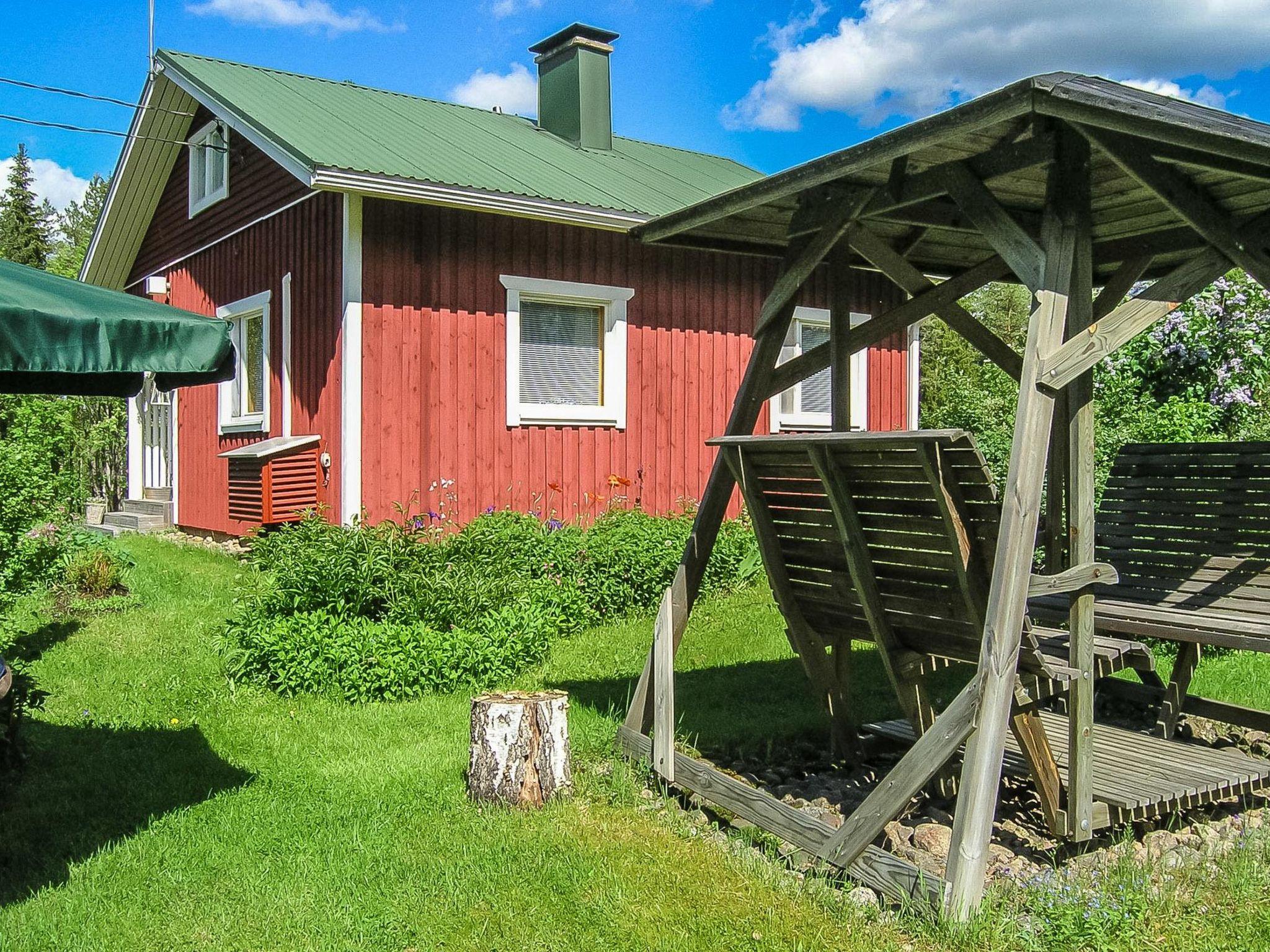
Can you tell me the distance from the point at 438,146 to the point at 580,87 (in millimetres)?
3279

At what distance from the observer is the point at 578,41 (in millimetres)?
14328

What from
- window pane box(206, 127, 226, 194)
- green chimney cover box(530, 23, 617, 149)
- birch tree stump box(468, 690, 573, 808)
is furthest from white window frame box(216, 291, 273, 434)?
birch tree stump box(468, 690, 573, 808)

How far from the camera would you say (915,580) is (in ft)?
14.4

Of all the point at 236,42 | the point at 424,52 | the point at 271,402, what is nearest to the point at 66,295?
the point at 271,402

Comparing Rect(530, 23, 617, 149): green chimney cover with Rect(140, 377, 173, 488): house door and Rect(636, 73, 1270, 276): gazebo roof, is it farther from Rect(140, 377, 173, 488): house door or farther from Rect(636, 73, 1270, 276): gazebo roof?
Rect(636, 73, 1270, 276): gazebo roof

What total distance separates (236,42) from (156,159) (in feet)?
73.0

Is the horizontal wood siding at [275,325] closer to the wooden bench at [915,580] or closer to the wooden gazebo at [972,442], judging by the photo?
the wooden gazebo at [972,442]

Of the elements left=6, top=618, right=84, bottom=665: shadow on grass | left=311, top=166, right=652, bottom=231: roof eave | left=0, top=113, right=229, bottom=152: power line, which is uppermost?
left=0, top=113, right=229, bottom=152: power line

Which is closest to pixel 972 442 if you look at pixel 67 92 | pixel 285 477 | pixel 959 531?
pixel 959 531

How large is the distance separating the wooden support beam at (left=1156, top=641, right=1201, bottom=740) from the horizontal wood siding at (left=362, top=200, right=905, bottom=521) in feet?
19.8

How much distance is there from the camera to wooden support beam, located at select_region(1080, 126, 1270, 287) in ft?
13.1

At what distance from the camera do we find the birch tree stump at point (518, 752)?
475cm

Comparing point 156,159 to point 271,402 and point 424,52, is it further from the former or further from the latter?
point 424,52

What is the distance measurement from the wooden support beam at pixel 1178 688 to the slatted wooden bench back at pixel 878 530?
1.95m
